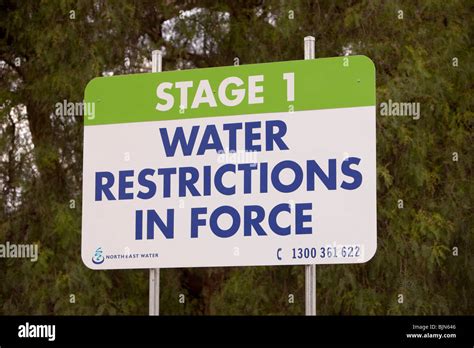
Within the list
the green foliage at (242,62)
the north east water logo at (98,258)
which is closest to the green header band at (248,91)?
the north east water logo at (98,258)

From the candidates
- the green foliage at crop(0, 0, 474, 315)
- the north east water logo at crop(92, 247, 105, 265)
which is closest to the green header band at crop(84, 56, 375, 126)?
the north east water logo at crop(92, 247, 105, 265)

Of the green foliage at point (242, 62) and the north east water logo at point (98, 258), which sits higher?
the green foliage at point (242, 62)

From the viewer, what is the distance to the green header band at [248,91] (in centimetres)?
617

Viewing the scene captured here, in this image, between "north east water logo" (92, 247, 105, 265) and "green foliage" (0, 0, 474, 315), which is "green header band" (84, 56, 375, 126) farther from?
"green foliage" (0, 0, 474, 315)

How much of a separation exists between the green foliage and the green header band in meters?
3.37

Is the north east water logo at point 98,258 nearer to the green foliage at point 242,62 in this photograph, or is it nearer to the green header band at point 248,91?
the green header band at point 248,91

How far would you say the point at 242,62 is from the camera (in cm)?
1088

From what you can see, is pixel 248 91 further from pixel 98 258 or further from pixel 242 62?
pixel 242 62

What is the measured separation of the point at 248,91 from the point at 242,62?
4616 mm

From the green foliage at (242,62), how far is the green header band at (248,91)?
3.37m

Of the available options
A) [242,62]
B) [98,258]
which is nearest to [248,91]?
[98,258]
